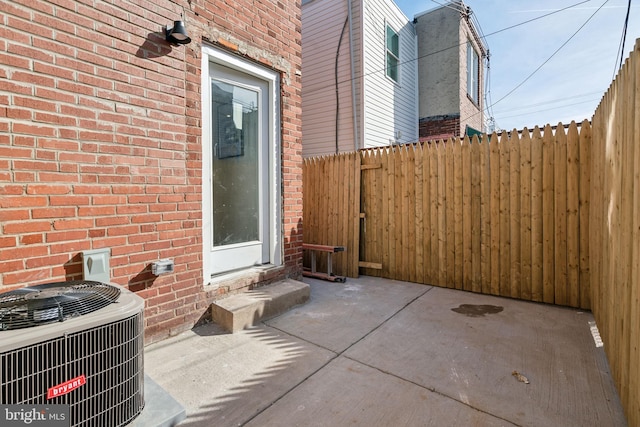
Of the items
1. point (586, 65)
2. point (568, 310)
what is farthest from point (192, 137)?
point (586, 65)

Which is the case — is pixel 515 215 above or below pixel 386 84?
below

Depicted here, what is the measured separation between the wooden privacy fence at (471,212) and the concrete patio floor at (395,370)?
0.66 metres

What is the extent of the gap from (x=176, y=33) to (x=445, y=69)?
9212mm

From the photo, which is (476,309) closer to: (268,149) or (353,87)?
(268,149)

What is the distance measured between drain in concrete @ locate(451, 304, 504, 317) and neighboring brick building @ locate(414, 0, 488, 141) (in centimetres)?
713

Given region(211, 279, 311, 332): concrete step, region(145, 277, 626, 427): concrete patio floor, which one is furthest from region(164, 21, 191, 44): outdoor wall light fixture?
region(145, 277, 626, 427): concrete patio floor

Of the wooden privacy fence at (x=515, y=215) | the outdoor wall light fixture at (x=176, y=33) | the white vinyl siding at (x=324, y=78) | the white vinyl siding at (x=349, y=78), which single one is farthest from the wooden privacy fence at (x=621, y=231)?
the white vinyl siding at (x=324, y=78)

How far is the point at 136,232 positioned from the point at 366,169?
3765 mm

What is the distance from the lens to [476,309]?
3881 mm

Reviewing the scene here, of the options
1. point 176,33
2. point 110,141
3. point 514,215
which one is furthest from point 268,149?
point 514,215

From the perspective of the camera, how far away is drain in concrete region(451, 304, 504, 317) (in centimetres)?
374

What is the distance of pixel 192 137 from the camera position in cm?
321

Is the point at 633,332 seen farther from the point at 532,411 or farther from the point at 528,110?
the point at 528,110

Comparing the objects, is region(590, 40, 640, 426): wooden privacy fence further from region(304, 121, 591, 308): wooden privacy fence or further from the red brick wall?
the red brick wall
